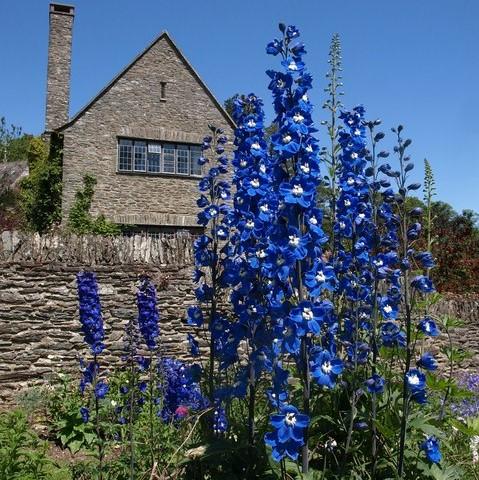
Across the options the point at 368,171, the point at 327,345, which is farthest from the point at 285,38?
the point at 327,345

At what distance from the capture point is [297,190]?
2.70m

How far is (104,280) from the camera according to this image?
8.00m

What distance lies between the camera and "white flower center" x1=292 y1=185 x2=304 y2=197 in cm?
270

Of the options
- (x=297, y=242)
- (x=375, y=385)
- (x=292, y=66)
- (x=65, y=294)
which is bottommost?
(x=375, y=385)

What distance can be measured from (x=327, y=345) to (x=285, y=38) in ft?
5.65

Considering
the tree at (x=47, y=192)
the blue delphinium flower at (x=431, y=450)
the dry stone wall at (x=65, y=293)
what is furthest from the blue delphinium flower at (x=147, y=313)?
the tree at (x=47, y=192)

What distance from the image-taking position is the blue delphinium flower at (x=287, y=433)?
8.07 ft

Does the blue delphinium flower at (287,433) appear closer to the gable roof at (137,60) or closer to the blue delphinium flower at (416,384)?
the blue delphinium flower at (416,384)

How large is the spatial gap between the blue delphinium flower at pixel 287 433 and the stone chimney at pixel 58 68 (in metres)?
17.3

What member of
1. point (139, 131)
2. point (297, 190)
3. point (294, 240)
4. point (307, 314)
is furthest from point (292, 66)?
point (139, 131)

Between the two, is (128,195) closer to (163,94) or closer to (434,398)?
(163,94)

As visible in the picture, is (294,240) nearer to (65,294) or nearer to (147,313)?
(147,313)

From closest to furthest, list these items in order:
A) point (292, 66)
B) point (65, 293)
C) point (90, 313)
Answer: point (292, 66) → point (90, 313) → point (65, 293)

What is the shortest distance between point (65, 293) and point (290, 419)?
591cm
